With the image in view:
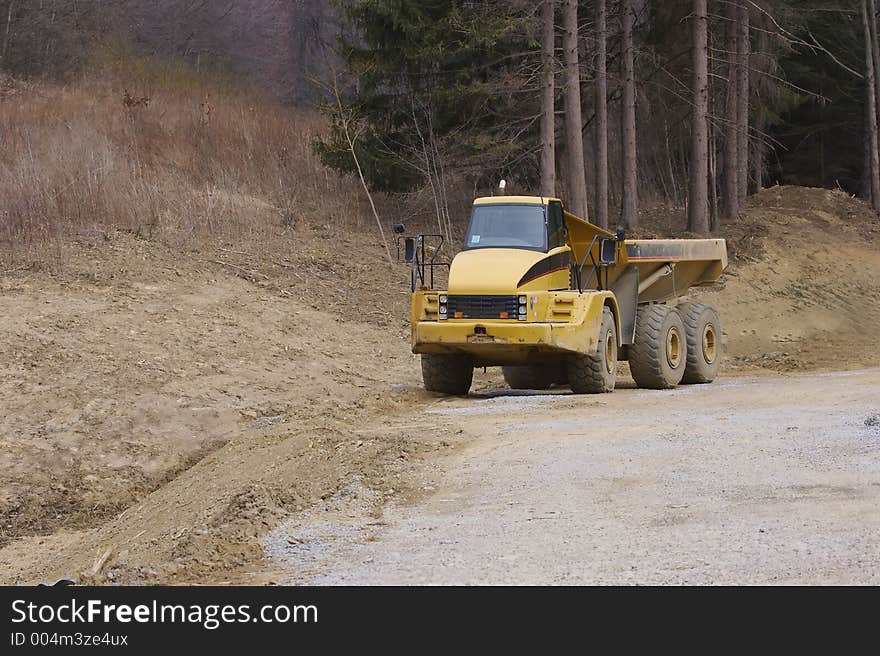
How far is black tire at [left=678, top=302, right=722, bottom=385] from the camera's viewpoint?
20.1 meters

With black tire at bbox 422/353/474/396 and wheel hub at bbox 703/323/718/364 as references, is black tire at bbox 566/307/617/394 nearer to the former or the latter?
black tire at bbox 422/353/474/396

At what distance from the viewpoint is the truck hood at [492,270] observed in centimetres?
1645

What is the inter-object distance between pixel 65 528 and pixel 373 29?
17.7 metres

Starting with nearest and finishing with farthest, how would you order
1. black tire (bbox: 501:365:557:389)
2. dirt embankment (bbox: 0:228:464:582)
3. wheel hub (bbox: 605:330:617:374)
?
1. dirt embankment (bbox: 0:228:464:582)
2. wheel hub (bbox: 605:330:617:374)
3. black tire (bbox: 501:365:557:389)

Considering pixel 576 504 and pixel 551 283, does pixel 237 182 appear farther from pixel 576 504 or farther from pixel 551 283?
pixel 576 504

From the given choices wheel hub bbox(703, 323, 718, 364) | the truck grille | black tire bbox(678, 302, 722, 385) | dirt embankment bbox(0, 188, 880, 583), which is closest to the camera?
dirt embankment bbox(0, 188, 880, 583)

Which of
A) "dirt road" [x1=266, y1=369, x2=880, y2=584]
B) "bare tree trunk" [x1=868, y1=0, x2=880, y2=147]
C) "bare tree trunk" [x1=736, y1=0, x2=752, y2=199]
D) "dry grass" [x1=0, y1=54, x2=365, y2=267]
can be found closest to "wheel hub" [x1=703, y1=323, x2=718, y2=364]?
Result: "dirt road" [x1=266, y1=369, x2=880, y2=584]

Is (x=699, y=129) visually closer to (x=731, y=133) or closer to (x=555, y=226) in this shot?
(x=731, y=133)

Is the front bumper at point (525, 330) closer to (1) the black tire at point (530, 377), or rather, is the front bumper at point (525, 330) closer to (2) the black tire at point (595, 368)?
(2) the black tire at point (595, 368)

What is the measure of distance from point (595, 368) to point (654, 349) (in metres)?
1.88

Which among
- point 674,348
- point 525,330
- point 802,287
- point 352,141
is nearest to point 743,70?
point 802,287

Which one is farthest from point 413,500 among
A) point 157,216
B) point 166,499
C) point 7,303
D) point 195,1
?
point 195,1

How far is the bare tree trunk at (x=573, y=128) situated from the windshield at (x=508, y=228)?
36.7 ft

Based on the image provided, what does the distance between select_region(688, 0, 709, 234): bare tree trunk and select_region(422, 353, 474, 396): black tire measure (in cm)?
1705
